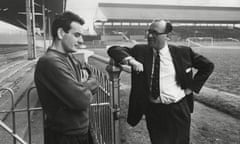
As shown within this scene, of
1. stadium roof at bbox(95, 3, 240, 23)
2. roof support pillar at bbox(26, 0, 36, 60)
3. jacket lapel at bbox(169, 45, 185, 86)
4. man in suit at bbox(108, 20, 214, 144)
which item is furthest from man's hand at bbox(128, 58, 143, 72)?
stadium roof at bbox(95, 3, 240, 23)

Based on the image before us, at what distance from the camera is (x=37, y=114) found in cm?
567

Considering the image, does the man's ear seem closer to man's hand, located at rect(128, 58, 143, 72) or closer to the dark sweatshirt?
the dark sweatshirt

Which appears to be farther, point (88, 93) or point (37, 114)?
point (37, 114)

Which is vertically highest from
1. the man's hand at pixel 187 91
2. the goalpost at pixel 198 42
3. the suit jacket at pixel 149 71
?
the suit jacket at pixel 149 71

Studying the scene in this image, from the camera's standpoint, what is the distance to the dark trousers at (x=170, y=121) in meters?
2.44

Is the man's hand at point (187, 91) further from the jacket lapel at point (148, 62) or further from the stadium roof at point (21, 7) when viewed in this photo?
the stadium roof at point (21, 7)

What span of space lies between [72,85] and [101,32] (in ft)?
200

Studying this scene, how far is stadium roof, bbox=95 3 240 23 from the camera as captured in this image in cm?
6322

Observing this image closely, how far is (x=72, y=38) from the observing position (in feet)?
6.15

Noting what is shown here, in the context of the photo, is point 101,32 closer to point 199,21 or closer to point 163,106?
point 199,21

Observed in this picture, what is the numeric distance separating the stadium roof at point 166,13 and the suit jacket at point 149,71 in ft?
190

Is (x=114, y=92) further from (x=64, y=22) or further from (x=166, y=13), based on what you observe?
(x=166, y=13)

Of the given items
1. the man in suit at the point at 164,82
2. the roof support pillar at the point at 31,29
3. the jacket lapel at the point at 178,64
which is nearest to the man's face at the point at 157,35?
the man in suit at the point at 164,82

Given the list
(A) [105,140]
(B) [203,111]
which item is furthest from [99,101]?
(B) [203,111]
